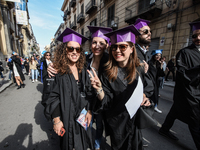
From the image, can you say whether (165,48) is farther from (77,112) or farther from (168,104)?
(77,112)

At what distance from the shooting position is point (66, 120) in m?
1.37

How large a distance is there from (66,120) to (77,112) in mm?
170

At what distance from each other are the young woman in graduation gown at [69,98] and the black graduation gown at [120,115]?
222 mm

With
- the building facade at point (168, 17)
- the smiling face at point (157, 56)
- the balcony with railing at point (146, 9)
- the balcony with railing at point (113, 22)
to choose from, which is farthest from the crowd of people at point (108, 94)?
the balcony with railing at point (113, 22)

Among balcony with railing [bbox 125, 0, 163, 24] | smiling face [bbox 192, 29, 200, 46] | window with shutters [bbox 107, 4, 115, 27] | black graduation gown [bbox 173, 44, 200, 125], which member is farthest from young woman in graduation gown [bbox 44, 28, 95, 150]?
window with shutters [bbox 107, 4, 115, 27]

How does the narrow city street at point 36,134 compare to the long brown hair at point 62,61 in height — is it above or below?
below

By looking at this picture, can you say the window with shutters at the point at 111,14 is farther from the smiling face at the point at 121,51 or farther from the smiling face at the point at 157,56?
the smiling face at the point at 121,51

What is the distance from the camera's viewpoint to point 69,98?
1.37 meters

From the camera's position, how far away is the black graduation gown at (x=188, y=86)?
1711mm

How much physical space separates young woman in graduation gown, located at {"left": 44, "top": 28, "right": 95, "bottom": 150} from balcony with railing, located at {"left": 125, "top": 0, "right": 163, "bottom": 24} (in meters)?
9.51

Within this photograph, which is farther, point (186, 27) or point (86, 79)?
point (186, 27)

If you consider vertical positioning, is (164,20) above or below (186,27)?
above

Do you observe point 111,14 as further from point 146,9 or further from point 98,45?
point 98,45

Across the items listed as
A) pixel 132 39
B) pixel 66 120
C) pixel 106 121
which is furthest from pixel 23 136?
pixel 132 39
